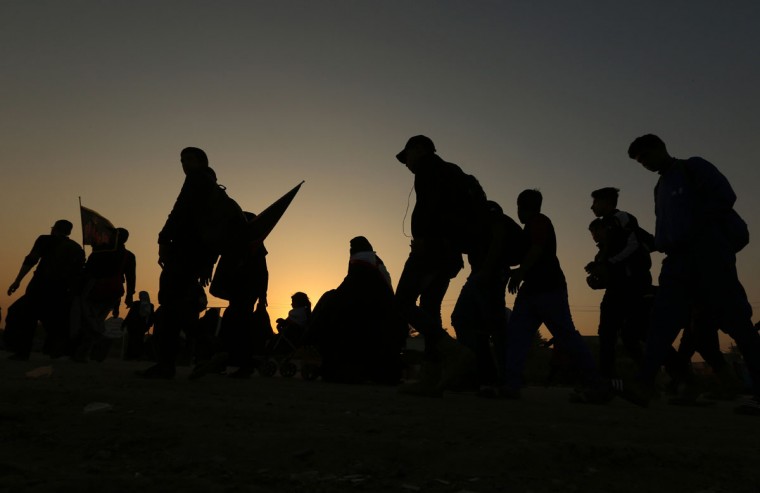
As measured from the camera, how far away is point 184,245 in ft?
18.3

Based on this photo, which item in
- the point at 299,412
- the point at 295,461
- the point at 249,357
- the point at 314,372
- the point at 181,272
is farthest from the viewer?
the point at 314,372

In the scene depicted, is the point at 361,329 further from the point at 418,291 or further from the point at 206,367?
the point at 418,291

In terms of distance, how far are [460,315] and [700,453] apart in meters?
3.30

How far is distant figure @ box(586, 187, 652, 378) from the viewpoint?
6160mm

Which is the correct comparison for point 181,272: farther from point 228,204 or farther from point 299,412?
point 299,412

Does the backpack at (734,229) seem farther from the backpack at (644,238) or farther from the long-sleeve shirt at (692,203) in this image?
the backpack at (644,238)

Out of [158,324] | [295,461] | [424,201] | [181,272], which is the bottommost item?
[295,461]

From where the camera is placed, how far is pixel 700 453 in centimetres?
269

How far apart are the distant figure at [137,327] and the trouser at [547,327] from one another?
33.6ft

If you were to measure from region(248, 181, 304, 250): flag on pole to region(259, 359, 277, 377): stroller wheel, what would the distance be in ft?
8.98

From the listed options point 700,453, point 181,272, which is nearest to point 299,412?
point 700,453

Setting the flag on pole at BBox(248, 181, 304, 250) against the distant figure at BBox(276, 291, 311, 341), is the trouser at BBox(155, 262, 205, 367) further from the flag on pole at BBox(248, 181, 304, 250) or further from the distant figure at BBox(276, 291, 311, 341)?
the distant figure at BBox(276, 291, 311, 341)

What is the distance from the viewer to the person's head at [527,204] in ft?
19.0

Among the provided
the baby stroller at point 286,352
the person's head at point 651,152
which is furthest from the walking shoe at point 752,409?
the baby stroller at point 286,352
